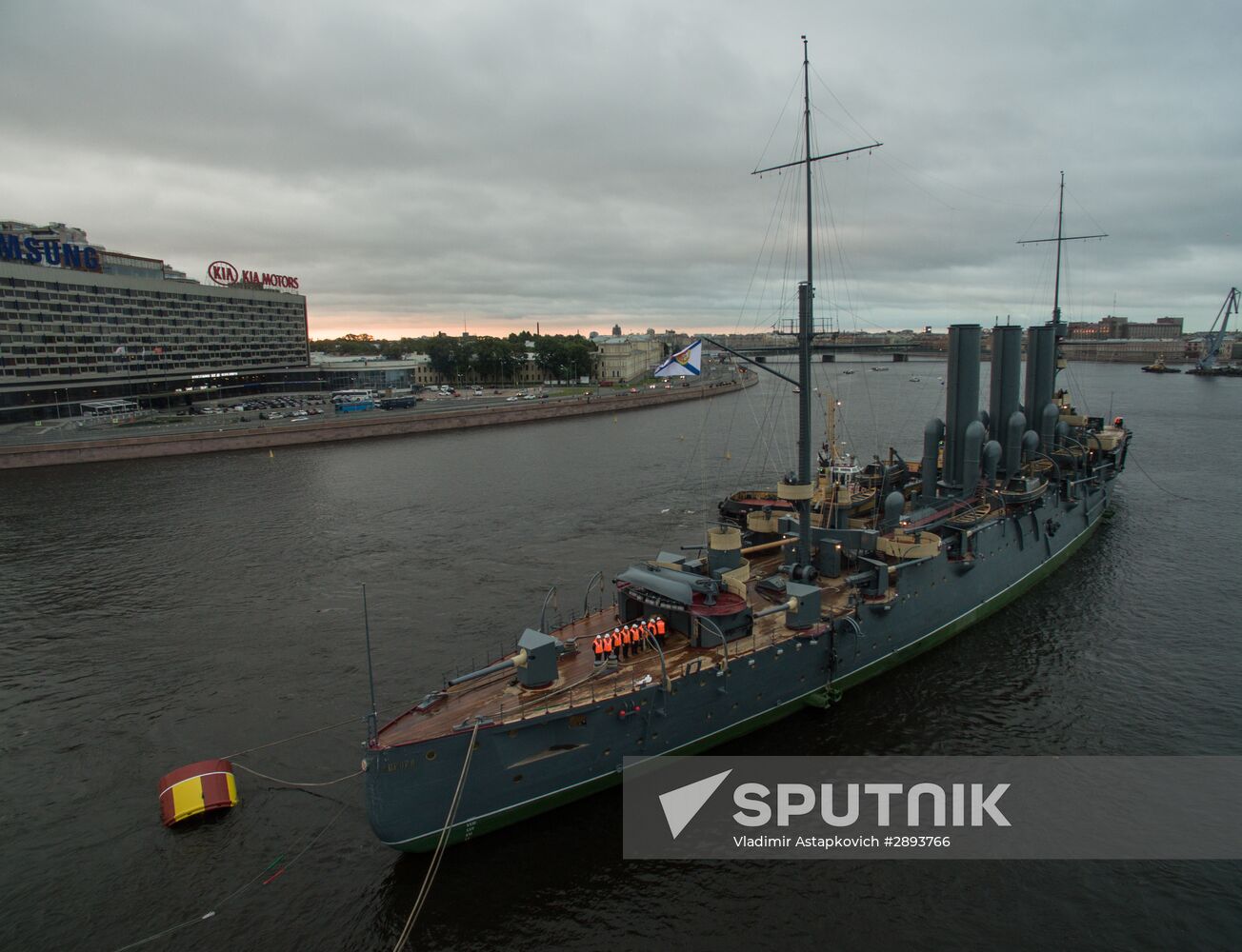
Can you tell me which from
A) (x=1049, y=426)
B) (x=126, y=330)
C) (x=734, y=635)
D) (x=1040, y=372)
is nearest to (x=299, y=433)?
(x=126, y=330)

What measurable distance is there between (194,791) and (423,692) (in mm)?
6886

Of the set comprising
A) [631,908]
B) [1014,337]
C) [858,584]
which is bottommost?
Answer: [631,908]

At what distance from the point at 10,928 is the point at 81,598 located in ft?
69.0

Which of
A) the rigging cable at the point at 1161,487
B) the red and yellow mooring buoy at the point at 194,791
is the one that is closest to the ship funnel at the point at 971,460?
the rigging cable at the point at 1161,487

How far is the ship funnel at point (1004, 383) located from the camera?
3372cm

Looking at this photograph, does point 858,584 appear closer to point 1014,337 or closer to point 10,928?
point 1014,337

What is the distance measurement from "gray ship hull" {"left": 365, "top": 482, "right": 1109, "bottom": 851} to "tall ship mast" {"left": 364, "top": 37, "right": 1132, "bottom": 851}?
1.7 inches

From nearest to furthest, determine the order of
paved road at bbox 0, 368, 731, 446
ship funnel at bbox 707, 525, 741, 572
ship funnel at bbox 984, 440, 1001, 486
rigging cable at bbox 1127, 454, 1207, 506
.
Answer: ship funnel at bbox 707, 525, 741, 572 < ship funnel at bbox 984, 440, 1001, 486 < rigging cable at bbox 1127, 454, 1207, 506 < paved road at bbox 0, 368, 731, 446

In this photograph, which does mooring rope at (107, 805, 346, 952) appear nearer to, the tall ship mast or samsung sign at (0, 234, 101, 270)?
the tall ship mast

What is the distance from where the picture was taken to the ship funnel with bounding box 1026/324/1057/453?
122ft

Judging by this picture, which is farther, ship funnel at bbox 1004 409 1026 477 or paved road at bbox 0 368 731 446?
paved road at bbox 0 368 731 446

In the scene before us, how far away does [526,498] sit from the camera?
48906 millimetres

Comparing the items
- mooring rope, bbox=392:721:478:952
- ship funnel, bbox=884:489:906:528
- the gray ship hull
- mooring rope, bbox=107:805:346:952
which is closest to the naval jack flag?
the gray ship hull

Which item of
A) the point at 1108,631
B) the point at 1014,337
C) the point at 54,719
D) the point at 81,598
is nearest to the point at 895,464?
the point at 1014,337
